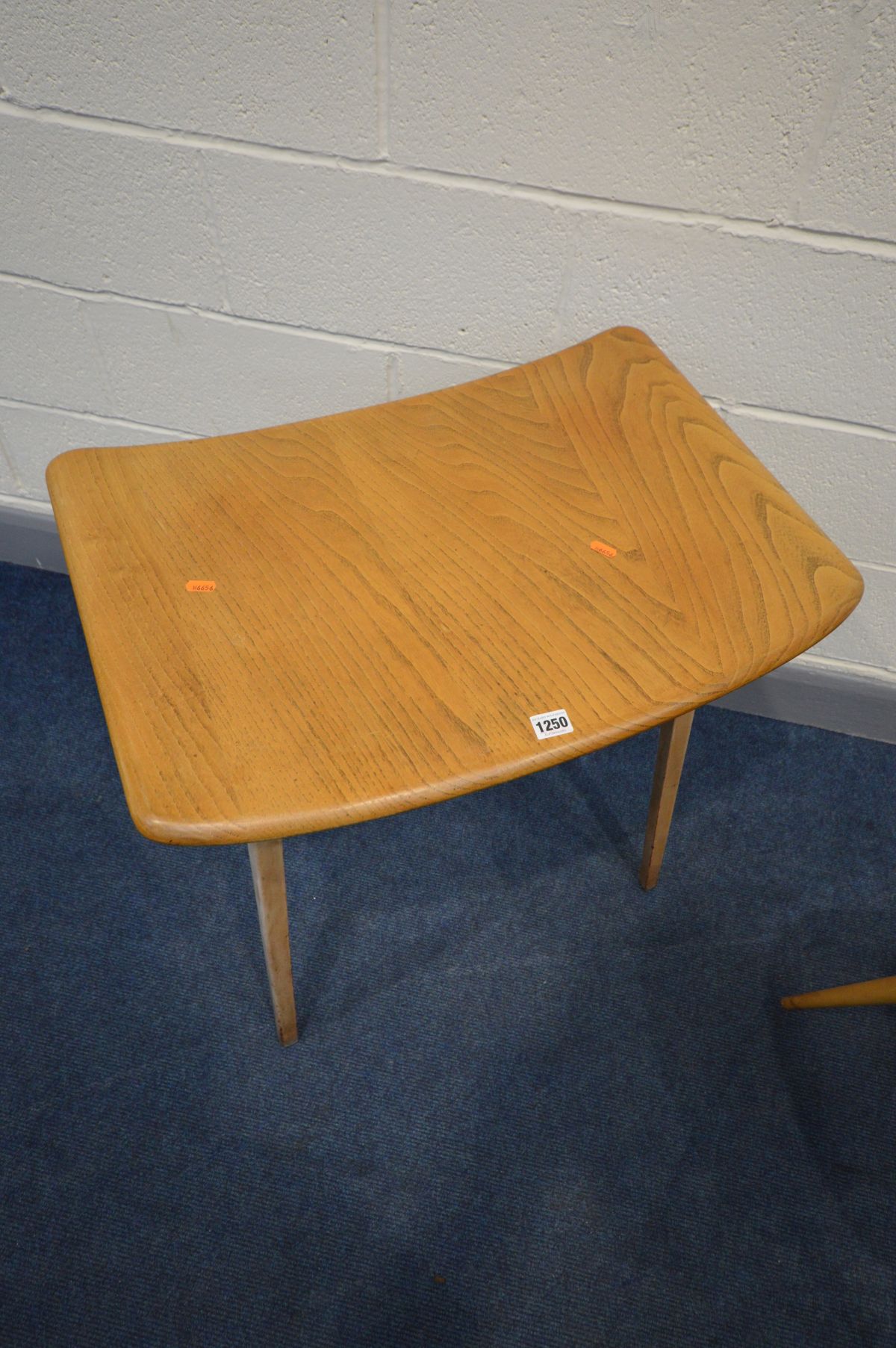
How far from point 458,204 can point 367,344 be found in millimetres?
194

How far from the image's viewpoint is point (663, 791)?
3.42 feet

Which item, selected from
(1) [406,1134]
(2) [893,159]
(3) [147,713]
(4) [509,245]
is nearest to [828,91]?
(2) [893,159]

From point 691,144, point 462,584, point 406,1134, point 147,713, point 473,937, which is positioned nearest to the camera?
point 147,713

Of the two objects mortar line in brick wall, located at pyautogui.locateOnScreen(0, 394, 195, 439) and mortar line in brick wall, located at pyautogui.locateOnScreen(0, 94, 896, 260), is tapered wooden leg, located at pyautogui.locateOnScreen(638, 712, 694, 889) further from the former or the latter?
mortar line in brick wall, located at pyautogui.locateOnScreen(0, 394, 195, 439)

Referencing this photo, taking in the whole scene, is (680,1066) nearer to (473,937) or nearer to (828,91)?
(473,937)

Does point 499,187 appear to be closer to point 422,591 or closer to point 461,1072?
point 422,591

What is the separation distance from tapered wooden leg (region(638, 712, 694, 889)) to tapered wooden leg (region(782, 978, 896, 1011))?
21 cm

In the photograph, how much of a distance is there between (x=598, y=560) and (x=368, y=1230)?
68cm

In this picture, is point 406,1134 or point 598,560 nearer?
point 598,560

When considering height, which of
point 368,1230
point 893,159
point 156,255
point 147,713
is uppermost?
point 893,159

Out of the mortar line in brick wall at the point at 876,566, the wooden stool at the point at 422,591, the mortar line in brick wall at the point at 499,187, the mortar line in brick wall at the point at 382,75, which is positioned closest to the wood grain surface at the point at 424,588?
the wooden stool at the point at 422,591

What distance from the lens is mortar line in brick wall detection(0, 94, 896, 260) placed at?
0.91 m

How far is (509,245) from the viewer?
975mm

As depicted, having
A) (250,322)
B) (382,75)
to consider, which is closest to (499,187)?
(382,75)
